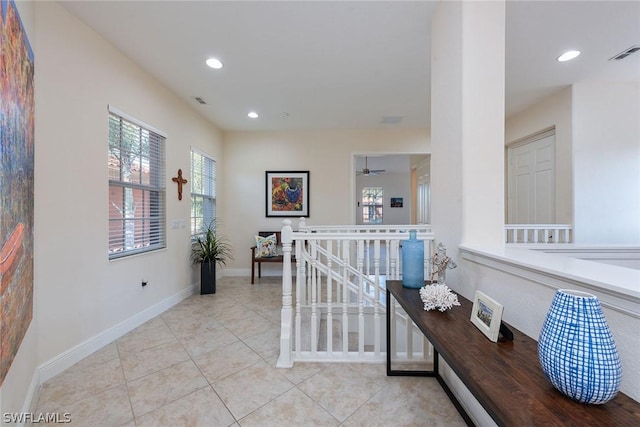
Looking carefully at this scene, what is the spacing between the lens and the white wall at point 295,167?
481cm

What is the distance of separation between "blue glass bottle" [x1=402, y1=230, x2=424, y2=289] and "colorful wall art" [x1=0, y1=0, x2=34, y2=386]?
6.41 ft

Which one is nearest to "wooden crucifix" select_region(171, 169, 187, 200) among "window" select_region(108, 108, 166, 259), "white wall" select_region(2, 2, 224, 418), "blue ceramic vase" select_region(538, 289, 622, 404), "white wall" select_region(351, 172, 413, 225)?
"window" select_region(108, 108, 166, 259)

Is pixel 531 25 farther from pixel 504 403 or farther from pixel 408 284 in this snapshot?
pixel 504 403

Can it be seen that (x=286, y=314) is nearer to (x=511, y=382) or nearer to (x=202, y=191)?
(x=511, y=382)

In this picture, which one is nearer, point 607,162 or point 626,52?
point 626,52

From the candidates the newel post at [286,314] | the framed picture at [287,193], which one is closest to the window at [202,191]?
the framed picture at [287,193]

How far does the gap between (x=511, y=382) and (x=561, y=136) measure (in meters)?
3.87

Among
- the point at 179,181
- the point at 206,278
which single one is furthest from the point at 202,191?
the point at 206,278

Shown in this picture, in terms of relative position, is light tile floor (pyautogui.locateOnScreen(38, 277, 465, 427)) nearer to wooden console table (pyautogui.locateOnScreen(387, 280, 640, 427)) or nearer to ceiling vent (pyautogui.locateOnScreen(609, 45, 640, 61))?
wooden console table (pyautogui.locateOnScreen(387, 280, 640, 427))

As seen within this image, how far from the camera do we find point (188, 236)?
12.2 feet

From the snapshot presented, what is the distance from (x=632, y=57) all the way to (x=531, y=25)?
1455 millimetres

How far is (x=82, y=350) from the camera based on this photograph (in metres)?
2.07

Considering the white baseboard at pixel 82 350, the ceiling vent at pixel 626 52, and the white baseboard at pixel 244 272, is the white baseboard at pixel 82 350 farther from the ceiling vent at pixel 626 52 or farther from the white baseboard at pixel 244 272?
the ceiling vent at pixel 626 52

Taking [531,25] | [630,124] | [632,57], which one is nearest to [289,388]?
[531,25]
